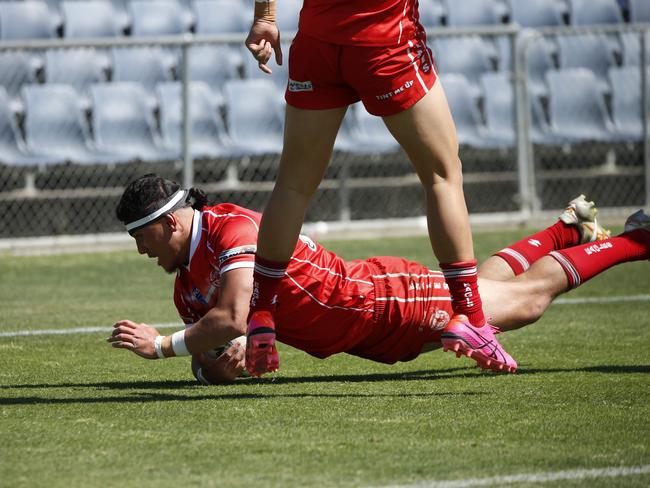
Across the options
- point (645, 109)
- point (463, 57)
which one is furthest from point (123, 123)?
point (645, 109)

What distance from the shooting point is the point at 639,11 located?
15.3 m

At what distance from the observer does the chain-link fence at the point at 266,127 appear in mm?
11625

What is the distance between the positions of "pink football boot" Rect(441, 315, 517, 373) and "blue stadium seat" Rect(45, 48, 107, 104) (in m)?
8.23

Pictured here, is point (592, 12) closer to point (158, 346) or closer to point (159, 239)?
point (159, 239)

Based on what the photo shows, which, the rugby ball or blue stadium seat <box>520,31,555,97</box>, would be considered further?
blue stadium seat <box>520,31,555,97</box>

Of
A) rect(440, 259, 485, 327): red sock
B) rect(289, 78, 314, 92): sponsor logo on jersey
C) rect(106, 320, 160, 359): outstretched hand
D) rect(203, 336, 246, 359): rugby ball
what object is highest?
rect(289, 78, 314, 92): sponsor logo on jersey

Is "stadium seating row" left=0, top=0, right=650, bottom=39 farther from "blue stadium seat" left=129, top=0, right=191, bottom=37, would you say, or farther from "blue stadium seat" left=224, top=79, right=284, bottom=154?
"blue stadium seat" left=224, top=79, right=284, bottom=154

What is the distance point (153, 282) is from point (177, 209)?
4216 mm

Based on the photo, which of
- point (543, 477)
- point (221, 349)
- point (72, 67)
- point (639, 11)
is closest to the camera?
point (543, 477)

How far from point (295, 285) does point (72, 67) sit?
7.85 m

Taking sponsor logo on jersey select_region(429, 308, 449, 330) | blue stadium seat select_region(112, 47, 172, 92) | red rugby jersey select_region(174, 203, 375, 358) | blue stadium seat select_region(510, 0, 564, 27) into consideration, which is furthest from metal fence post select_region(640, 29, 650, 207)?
red rugby jersey select_region(174, 203, 375, 358)

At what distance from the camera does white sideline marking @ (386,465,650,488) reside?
3094 mm

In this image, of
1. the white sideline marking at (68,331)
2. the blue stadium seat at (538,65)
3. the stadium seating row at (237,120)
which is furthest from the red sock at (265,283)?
the blue stadium seat at (538,65)

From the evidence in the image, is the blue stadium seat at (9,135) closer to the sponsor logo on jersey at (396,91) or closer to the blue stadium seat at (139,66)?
the blue stadium seat at (139,66)
